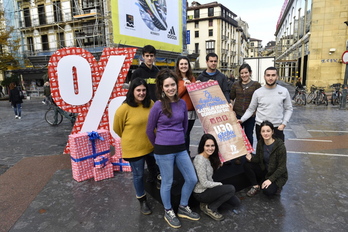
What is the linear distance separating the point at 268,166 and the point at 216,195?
998 millimetres

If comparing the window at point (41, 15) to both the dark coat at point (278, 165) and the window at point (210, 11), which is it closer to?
the dark coat at point (278, 165)

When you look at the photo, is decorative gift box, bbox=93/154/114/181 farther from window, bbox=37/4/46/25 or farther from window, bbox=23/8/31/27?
window, bbox=23/8/31/27

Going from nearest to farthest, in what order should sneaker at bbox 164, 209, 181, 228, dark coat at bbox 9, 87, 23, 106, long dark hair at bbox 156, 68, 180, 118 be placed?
1. long dark hair at bbox 156, 68, 180, 118
2. sneaker at bbox 164, 209, 181, 228
3. dark coat at bbox 9, 87, 23, 106

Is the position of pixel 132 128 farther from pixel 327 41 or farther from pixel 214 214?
pixel 327 41

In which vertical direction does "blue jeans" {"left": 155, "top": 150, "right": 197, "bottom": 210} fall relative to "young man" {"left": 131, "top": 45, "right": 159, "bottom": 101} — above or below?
below

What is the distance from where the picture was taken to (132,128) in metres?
2.79

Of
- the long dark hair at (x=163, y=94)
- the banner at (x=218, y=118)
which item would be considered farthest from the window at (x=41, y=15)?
the long dark hair at (x=163, y=94)

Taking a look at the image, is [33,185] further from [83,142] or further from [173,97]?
[173,97]

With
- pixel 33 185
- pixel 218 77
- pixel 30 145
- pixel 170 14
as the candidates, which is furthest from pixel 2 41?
pixel 218 77

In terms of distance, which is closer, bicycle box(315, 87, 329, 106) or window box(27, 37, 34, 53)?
bicycle box(315, 87, 329, 106)

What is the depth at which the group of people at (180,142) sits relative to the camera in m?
2.60

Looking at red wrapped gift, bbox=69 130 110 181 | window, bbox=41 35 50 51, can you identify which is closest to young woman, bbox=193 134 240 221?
red wrapped gift, bbox=69 130 110 181

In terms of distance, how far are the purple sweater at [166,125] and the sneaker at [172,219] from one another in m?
0.87

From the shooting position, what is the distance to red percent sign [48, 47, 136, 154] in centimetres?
438
